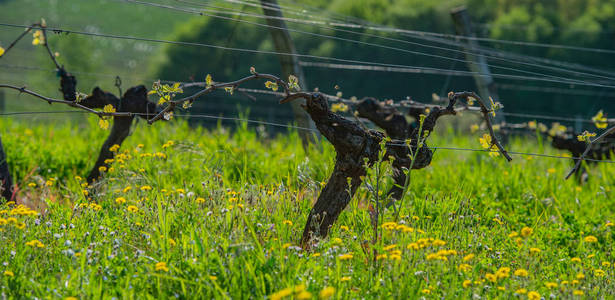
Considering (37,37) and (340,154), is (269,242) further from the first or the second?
(37,37)

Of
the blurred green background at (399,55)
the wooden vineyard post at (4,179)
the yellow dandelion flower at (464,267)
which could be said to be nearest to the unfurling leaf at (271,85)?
the yellow dandelion flower at (464,267)

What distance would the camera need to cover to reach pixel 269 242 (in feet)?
9.86

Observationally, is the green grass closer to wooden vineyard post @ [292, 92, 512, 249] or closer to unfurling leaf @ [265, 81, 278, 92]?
wooden vineyard post @ [292, 92, 512, 249]

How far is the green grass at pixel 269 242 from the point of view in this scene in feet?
8.71

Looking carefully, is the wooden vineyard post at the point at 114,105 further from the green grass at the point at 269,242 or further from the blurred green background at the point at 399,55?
the blurred green background at the point at 399,55

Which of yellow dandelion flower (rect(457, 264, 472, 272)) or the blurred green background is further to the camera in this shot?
the blurred green background

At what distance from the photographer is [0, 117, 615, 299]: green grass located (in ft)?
8.71

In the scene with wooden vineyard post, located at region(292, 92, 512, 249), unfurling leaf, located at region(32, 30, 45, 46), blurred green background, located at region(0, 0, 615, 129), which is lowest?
wooden vineyard post, located at region(292, 92, 512, 249)

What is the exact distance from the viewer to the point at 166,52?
3753 cm

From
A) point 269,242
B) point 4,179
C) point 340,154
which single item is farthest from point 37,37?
point 269,242

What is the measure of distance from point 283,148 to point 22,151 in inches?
113

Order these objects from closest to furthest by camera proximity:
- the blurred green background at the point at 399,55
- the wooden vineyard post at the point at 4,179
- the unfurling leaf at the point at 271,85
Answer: the unfurling leaf at the point at 271,85 < the wooden vineyard post at the point at 4,179 < the blurred green background at the point at 399,55

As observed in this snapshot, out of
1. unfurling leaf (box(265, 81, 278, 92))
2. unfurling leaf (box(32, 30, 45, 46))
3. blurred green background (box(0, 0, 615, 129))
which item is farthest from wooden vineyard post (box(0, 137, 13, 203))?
unfurling leaf (box(265, 81, 278, 92))

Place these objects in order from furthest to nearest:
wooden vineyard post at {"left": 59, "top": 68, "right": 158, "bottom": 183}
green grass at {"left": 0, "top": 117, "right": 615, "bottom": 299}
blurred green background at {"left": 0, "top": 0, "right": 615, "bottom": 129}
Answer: blurred green background at {"left": 0, "top": 0, "right": 615, "bottom": 129}, wooden vineyard post at {"left": 59, "top": 68, "right": 158, "bottom": 183}, green grass at {"left": 0, "top": 117, "right": 615, "bottom": 299}
